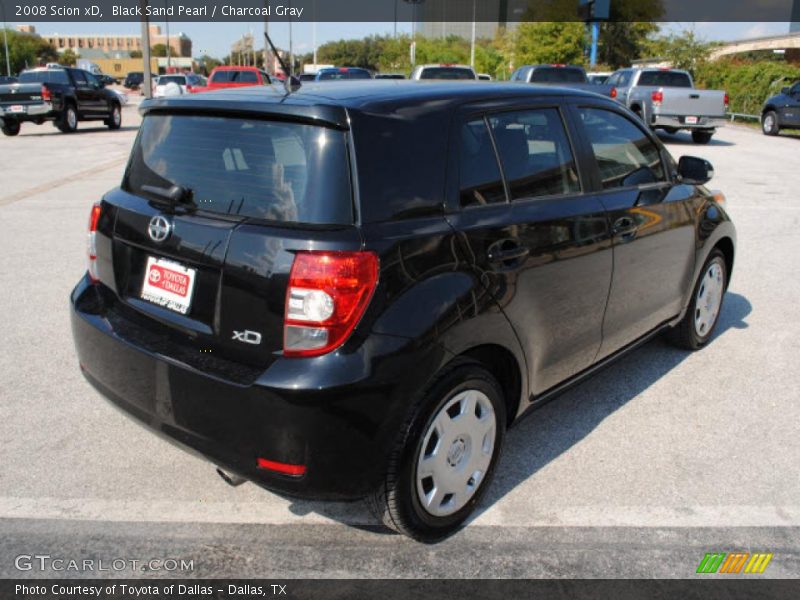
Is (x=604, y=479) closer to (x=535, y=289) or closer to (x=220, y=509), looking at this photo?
(x=535, y=289)

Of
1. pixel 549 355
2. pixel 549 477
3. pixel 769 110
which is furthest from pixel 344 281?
pixel 769 110

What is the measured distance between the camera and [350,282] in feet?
8.31

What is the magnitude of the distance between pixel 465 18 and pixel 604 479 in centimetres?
10005

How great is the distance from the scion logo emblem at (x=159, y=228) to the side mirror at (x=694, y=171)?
323 cm

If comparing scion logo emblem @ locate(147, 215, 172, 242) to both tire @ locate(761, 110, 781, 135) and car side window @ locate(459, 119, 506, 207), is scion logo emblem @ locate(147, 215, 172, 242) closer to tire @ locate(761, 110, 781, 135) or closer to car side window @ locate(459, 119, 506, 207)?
car side window @ locate(459, 119, 506, 207)

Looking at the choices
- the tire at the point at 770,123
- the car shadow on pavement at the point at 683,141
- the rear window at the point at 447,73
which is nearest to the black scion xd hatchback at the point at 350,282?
the rear window at the point at 447,73

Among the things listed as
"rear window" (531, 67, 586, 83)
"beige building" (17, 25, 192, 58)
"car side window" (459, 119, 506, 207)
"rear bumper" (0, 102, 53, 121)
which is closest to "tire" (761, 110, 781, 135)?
"rear window" (531, 67, 586, 83)

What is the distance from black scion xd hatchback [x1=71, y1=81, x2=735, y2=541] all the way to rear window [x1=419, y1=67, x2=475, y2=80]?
1628 centimetres

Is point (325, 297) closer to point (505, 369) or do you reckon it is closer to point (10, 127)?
point (505, 369)

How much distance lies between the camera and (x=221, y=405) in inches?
104

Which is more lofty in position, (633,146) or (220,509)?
(633,146)

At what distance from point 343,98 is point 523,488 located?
6.29 feet

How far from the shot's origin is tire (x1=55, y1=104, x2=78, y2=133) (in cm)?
2265

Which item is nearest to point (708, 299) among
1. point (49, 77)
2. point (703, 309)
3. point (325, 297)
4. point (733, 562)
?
point (703, 309)
